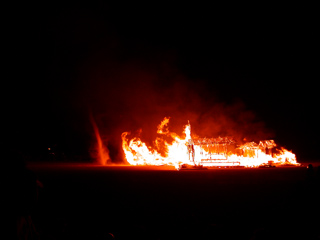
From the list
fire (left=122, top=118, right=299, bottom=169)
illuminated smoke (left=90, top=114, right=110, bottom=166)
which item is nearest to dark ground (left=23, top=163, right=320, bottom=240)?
fire (left=122, top=118, right=299, bottom=169)

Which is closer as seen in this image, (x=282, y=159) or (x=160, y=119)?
(x=282, y=159)

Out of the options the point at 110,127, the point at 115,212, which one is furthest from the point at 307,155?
the point at 115,212

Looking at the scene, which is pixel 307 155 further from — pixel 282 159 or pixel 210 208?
pixel 210 208

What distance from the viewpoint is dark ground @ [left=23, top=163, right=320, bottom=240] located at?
4565mm

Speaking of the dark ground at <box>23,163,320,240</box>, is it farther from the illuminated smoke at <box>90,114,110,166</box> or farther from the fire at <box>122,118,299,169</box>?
the illuminated smoke at <box>90,114,110,166</box>

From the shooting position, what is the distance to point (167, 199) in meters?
7.49

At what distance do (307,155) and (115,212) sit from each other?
2219 centimetres

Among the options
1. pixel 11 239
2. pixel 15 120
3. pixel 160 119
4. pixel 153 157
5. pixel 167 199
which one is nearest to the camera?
pixel 11 239

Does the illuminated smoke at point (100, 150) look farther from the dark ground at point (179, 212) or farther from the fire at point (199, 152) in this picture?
the dark ground at point (179, 212)

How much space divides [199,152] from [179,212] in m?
14.7

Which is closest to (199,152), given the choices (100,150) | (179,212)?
(100,150)

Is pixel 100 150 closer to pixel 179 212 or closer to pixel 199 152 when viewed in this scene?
pixel 199 152

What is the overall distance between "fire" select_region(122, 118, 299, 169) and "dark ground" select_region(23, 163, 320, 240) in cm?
833

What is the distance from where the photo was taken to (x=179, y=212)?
6.20 metres
